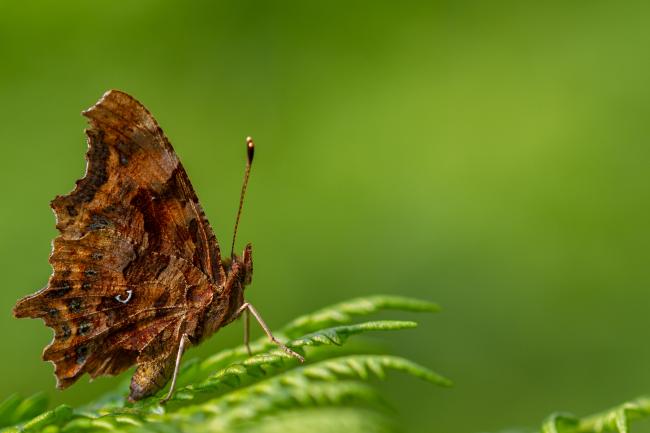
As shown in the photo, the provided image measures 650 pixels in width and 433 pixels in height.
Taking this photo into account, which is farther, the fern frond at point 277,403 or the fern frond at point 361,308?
the fern frond at point 361,308

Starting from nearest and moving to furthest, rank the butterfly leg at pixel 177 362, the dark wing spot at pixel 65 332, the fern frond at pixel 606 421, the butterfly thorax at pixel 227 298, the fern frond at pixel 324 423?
1. the fern frond at pixel 324 423
2. the fern frond at pixel 606 421
3. the butterfly leg at pixel 177 362
4. the dark wing spot at pixel 65 332
5. the butterfly thorax at pixel 227 298

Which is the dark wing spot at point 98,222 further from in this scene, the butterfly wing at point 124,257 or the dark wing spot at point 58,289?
the dark wing spot at point 58,289

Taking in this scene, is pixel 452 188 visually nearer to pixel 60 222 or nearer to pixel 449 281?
pixel 449 281

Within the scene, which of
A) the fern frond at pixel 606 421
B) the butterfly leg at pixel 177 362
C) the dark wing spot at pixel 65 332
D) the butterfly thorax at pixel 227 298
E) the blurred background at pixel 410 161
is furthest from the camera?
the blurred background at pixel 410 161

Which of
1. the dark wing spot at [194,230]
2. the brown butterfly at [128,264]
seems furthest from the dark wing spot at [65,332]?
the dark wing spot at [194,230]

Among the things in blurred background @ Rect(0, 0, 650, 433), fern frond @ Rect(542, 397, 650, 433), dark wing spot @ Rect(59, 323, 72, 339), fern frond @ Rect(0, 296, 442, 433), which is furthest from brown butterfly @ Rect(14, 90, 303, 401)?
blurred background @ Rect(0, 0, 650, 433)

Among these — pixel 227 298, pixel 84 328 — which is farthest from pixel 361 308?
pixel 84 328

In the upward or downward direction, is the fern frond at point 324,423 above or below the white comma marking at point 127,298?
below

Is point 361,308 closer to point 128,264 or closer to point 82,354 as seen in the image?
point 128,264
